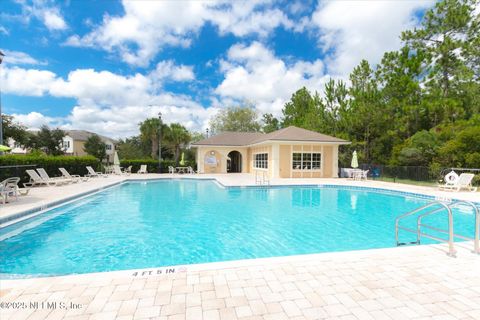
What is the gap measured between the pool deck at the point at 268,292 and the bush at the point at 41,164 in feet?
42.1

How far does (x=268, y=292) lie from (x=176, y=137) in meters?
30.3

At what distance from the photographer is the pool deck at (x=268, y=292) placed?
8.32 ft

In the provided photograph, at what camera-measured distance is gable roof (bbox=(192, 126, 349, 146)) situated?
1898 cm

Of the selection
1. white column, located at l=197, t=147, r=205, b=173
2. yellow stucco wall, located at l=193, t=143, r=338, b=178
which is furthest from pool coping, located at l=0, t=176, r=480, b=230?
white column, located at l=197, t=147, r=205, b=173

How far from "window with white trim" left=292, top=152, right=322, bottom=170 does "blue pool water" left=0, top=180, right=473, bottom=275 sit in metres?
8.49

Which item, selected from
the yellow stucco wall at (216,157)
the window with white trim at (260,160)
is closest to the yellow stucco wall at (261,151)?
the window with white trim at (260,160)

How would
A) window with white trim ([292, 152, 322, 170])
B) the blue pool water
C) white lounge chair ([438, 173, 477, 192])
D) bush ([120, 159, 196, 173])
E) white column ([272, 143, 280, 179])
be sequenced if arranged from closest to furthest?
the blue pool water
white lounge chair ([438, 173, 477, 192])
white column ([272, 143, 280, 179])
window with white trim ([292, 152, 322, 170])
bush ([120, 159, 196, 173])

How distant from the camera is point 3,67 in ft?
37.6

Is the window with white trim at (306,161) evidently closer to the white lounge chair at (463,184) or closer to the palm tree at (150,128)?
the white lounge chair at (463,184)

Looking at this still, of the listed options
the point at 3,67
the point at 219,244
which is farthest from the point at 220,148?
the point at 219,244

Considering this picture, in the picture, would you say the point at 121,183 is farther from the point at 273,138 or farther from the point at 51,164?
the point at 273,138

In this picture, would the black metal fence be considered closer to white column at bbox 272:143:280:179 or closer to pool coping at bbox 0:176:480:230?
pool coping at bbox 0:176:480:230

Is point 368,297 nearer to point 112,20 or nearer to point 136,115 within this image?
point 112,20

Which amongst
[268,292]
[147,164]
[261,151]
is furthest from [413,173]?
[147,164]
